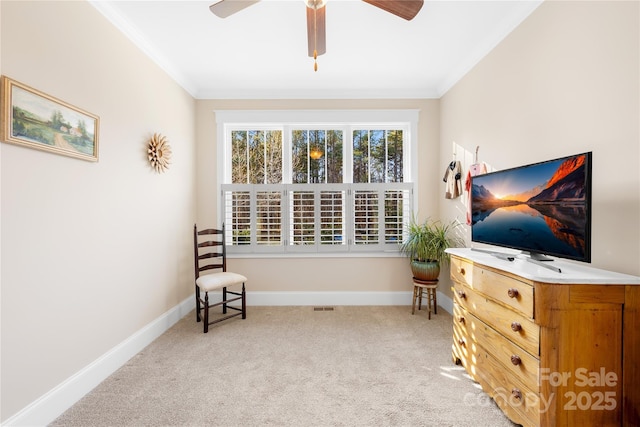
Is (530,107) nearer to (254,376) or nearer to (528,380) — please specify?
(528,380)

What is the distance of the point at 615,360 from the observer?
128cm

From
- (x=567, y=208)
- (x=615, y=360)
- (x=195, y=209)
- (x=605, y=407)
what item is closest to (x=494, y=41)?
(x=567, y=208)

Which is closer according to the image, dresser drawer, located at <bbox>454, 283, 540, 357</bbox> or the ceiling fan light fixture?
dresser drawer, located at <bbox>454, 283, 540, 357</bbox>

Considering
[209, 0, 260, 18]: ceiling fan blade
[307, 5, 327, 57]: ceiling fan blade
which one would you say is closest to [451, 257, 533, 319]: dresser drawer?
[307, 5, 327, 57]: ceiling fan blade

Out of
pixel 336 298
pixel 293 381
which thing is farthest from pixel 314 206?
pixel 293 381

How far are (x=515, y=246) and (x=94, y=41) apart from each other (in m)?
3.25

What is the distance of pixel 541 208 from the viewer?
1.56 metres

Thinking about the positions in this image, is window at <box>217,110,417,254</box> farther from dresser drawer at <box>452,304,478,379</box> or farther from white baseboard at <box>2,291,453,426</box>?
dresser drawer at <box>452,304,478,379</box>

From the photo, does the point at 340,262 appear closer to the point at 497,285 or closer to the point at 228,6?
the point at 497,285

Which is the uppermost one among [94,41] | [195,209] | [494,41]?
[494,41]

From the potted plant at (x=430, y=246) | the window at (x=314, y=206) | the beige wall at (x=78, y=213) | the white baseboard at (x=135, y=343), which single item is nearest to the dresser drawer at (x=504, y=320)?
the potted plant at (x=430, y=246)

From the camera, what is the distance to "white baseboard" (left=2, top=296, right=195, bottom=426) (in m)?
1.52

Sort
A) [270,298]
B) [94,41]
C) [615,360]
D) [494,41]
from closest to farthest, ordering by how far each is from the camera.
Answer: [615,360] < [94,41] < [494,41] < [270,298]

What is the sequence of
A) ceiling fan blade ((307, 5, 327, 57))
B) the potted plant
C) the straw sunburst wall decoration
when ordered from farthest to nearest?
the potted plant, the straw sunburst wall decoration, ceiling fan blade ((307, 5, 327, 57))
